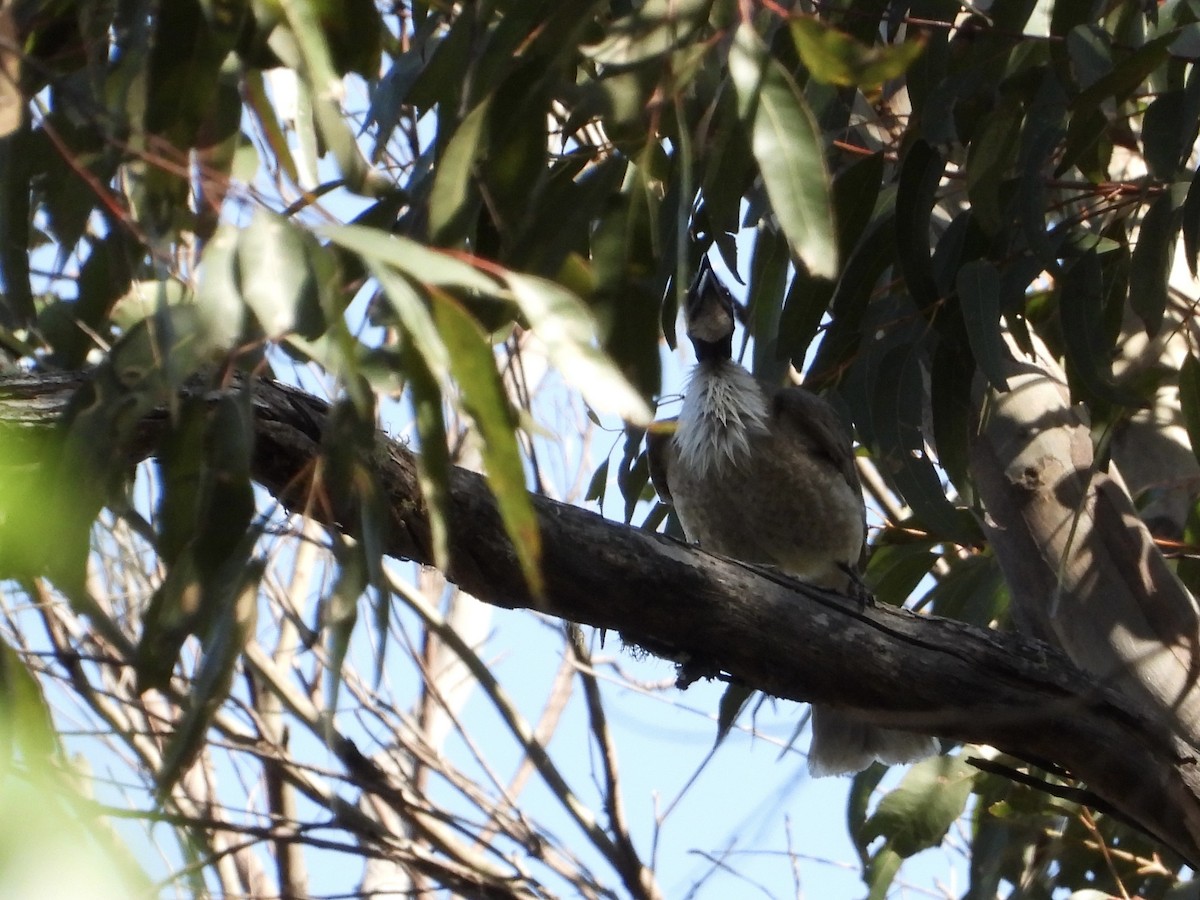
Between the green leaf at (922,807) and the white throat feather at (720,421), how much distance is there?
821 millimetres

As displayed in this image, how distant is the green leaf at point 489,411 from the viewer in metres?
1.38

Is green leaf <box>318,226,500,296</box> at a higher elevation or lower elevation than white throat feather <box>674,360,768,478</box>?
lower

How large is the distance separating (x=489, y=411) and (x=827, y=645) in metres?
1.15

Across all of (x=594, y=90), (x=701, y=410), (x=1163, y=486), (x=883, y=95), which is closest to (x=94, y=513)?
(x=594, y=90)

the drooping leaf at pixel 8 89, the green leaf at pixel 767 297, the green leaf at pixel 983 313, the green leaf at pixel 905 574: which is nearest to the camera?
the drooping leaf at pixel 8 89

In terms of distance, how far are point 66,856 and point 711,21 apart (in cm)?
149

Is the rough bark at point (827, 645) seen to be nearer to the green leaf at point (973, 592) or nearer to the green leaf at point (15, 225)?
the green leaf at point (15, 225)

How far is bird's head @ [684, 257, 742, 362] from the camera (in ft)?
11.9

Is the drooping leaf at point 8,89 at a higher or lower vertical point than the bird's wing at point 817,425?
lower

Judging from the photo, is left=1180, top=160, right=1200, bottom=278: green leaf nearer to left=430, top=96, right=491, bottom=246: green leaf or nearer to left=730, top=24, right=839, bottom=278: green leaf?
left=730, top=24, right=839, bottom=278: green leaf

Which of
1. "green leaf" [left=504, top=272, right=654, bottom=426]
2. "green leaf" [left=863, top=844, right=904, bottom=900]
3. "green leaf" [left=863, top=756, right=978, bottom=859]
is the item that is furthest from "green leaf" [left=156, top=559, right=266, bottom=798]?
"green leaf" [left=863, top=844, right=904, bottom=900]

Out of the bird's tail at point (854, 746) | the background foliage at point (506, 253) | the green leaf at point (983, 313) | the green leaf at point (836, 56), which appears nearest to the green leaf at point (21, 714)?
the background foliage at point (506, 253)

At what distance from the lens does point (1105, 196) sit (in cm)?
282

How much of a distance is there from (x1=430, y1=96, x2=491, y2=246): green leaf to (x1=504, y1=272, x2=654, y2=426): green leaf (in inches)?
10.9
